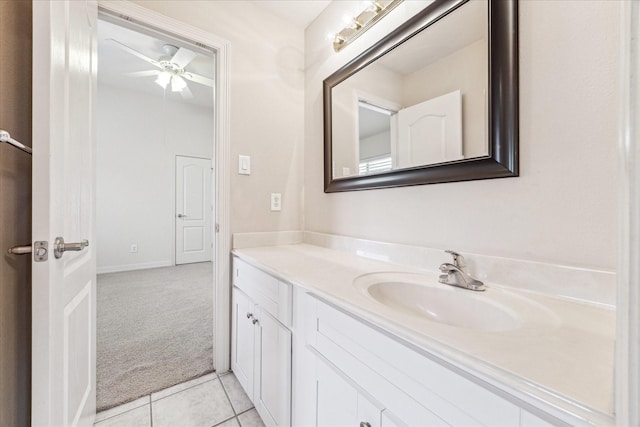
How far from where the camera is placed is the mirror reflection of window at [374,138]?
1.31m

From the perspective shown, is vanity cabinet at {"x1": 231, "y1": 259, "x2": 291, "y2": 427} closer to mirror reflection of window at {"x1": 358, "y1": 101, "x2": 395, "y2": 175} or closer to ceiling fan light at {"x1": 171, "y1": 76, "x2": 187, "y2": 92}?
mirror reflection of window at {"x1": 358, "y1": 101, "x2": 395, "y2": 175}

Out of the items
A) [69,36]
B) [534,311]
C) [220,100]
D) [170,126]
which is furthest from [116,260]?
[534,311]

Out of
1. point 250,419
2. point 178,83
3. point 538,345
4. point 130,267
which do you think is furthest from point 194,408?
point 130,267

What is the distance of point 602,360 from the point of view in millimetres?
447

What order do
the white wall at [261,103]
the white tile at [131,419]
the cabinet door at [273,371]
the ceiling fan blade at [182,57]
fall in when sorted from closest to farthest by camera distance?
the cabinet door at [273,371] → the white tile at [131,419] → the white wall at [261,103] → the ceiling fan blade at [182,57]

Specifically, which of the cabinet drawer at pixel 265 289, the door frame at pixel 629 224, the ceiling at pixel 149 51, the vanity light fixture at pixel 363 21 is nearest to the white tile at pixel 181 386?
the cabinet drawer at pixel 265 289

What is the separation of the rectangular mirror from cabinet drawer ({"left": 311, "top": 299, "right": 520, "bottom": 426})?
0.70m

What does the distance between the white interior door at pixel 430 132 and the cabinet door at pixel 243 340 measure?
3.54 feet

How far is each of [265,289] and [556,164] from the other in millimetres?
1165

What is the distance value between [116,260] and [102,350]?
105 inches

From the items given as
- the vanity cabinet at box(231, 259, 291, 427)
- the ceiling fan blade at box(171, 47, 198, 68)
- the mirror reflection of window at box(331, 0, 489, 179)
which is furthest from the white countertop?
the ceiling fan blade at box(171, 47, 198, 68)

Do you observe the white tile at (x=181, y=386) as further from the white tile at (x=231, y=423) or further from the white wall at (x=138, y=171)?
the white wall at (x=138, y=171)

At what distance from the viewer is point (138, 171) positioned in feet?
13.7

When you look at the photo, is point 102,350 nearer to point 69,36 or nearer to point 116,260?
point 69,36
